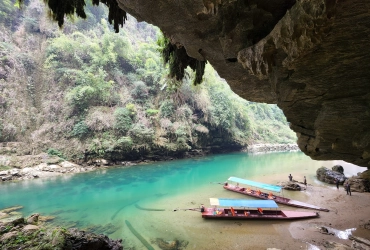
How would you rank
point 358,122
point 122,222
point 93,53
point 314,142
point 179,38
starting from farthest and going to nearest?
point 93,53 < point 122,222 < point 314,142 < point 179,38 < point 358,122

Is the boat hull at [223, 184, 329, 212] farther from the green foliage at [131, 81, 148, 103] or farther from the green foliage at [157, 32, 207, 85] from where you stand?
the green foliage at [131, 81, 148, 103]

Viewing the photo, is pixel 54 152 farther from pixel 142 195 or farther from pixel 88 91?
pixel 142 195

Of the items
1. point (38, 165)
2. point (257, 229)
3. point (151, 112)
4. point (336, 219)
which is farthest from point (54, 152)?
point (336, 219)

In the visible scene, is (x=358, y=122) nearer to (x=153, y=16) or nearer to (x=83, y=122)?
(x=153, y=16)

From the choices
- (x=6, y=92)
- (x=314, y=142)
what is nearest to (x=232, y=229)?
(x=314, y=142)

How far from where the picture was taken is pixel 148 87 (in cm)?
3128

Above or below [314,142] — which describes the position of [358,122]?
above

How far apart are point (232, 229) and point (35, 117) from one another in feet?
88.5

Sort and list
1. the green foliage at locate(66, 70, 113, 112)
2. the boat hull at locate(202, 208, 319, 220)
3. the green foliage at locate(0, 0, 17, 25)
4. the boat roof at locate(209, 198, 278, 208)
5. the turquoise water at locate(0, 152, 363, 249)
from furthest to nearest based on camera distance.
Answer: the green foliage at locate(0, 0, 17, 25) → the green foliage at locate(66, 70, 113, 112) → the boat roof at locate(209, 198, 278, 208) → the boat hull at locate(202, 208, 319, 220) → the turquoise water at locate(0, 152, 363, 249)

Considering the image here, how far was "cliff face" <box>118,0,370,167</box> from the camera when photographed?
11.0 ft

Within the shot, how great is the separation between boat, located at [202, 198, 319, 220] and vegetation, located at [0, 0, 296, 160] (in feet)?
49.8

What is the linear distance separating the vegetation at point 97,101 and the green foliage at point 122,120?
122 mm

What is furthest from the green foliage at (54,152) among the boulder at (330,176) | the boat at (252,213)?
the boulder at (330,176)

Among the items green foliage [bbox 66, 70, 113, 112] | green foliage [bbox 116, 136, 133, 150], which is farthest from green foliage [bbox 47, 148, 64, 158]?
green foliage [bbox 116, 136, 133, 150]
